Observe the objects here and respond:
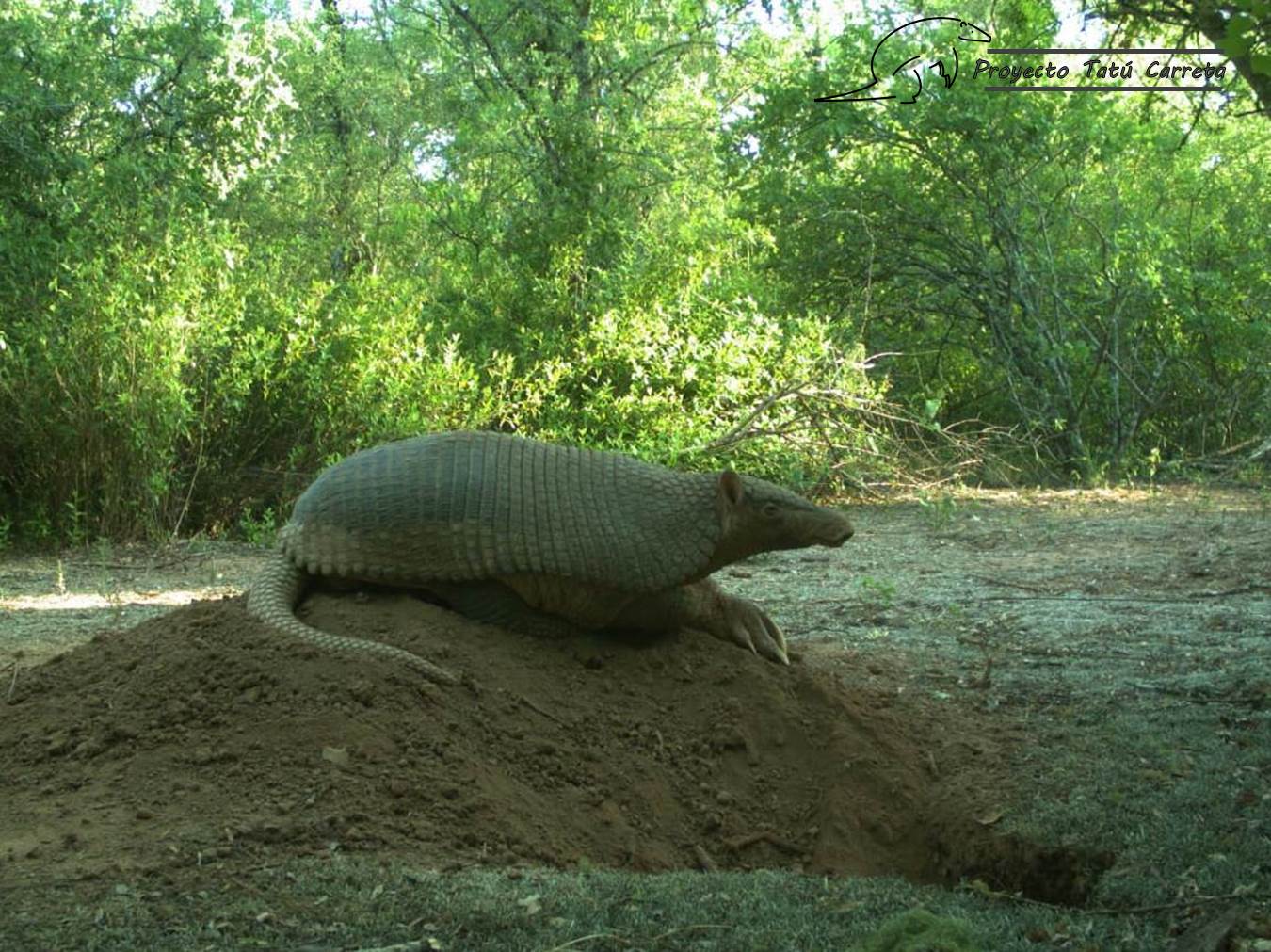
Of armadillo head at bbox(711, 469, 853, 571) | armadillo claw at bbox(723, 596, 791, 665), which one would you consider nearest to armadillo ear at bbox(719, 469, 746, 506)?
armadillo head at bbox(711, 469, 853, 571)

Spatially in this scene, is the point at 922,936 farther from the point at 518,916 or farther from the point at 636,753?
the point at 636,753

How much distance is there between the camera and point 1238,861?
375 centimetres

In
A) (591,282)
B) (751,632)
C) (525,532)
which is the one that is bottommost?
(751,632)

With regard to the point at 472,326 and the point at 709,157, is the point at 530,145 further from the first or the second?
the point at 709,157

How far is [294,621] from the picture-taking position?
16.4ft

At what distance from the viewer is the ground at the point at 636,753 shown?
3.95 metres

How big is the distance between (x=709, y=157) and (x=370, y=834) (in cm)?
1993

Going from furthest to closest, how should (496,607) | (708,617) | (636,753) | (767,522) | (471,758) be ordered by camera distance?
1. (708,617)
2. (767,522)
3. (496,607)
4. (636,753)
5. (471,758)

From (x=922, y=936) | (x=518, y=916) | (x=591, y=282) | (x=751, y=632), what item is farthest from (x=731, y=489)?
(x=591, y=282)

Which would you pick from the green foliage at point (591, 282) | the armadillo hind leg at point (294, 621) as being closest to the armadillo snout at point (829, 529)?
the armadillo hind leg at point (294, 621)

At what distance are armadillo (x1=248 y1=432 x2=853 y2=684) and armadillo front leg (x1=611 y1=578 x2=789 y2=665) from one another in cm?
1

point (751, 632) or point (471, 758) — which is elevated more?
point (751, 632)

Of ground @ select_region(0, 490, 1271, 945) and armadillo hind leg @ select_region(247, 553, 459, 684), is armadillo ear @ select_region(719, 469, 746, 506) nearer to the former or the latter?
ground @ select_region(0, 490, 1271, 945)

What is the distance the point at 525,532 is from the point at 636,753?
929mm
